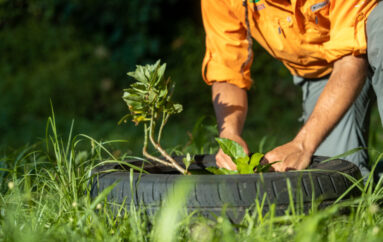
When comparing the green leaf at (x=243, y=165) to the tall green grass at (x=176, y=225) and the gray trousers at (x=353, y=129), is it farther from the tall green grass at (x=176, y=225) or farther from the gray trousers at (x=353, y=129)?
the gray trousers at (x=353, y=129)

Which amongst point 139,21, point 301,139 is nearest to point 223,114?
point 301,139

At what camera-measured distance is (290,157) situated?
1.95 metres

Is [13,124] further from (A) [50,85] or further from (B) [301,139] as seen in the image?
(B) [301,139]

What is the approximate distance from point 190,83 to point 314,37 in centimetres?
429

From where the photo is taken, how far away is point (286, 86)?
6590mm

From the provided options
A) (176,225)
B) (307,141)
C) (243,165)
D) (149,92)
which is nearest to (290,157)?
(307,141)

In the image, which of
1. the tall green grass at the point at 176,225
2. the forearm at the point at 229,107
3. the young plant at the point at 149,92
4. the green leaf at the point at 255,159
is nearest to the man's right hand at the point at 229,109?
the forearm at the point at 229,107

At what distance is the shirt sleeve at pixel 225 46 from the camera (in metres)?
2.48

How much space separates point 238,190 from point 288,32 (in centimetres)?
108

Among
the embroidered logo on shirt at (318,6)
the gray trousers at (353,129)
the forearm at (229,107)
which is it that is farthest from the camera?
the gray trousers at (353,129)

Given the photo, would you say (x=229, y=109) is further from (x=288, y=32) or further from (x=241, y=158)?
(x=241, y=158)

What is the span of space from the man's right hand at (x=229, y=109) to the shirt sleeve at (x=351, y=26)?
0.53 meters

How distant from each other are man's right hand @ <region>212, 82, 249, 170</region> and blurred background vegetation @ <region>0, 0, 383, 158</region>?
11.8 feet

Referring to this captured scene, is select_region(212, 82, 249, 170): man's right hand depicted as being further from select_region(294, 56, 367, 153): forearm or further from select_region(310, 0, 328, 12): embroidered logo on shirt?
select_region(310, 0, 328, 12): embroidered logo on shirt
